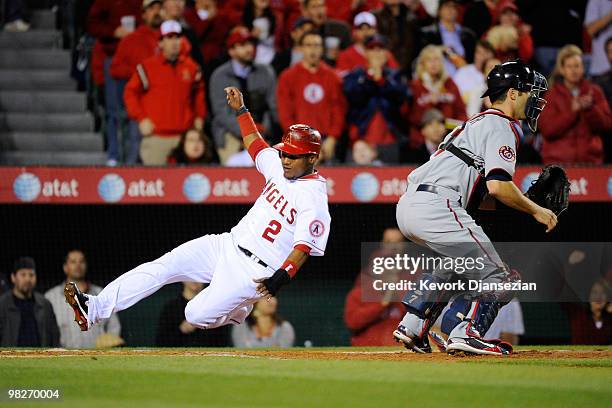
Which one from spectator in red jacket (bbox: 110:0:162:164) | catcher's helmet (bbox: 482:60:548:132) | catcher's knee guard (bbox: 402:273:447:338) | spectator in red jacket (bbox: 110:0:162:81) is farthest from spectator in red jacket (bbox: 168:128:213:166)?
catcher's helmet (bbox: 482:60:548:132)

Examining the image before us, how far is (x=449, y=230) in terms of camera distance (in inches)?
284

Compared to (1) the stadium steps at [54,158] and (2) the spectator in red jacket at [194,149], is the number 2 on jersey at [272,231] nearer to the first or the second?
(2) the spectator in red jacket at [194,149]

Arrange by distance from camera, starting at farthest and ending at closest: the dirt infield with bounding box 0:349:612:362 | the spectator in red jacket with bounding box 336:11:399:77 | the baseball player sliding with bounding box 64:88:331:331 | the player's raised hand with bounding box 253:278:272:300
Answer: the spectator in red jacket with bounding box 336:11:399:77
the baseball player sliding with bounding box 64:88:331:331
the dirt infield with bounding box 0:349:612:362
the player's raised hand with bounding box 253:278:272:300

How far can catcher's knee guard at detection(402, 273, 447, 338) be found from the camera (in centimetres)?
729

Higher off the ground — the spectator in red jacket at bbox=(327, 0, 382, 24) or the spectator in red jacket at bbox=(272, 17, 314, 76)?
the spectator in red jacket at bbox=(327, 0, 382, 24)

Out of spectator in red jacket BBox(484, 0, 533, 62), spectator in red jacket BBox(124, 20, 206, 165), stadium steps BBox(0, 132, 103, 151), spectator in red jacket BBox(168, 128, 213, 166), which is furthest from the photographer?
spectator in red jacket BBox(484, 0, 533, 62)

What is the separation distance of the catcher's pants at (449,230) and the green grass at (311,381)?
0.59 meters

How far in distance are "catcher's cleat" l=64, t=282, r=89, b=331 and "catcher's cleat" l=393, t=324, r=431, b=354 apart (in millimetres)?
2065

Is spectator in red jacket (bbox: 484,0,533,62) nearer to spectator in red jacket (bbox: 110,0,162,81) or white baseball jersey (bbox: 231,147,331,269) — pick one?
spectator in red jacket (bbox: 110,0,162,81)

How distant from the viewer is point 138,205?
10977 mm

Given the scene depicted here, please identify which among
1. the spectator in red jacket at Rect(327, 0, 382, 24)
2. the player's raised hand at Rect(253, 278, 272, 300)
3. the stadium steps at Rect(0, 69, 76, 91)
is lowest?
the player's raised hand at Rect(253, 278, 272, 300)

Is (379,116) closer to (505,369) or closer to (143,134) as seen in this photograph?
(143,134)

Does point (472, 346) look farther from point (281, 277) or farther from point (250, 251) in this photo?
point (250, 251)

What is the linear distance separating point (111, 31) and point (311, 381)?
6.99 m
